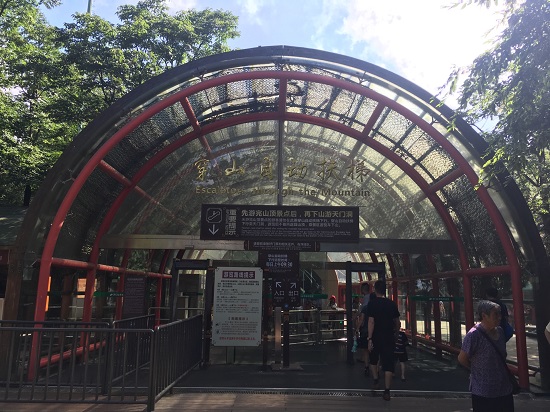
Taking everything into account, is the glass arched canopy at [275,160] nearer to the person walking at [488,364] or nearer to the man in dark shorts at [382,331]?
the man in dark shorts at [382,331]

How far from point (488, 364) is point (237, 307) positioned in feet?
18.9

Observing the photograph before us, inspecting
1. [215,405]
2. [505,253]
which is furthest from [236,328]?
[505,253]

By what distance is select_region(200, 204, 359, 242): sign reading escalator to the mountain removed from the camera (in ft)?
31.4

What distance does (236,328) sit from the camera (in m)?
8.87

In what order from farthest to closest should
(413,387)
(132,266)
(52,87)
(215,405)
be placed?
(52,87) < (132,266) < (413,387) < (215,405)

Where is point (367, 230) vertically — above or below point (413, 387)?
above

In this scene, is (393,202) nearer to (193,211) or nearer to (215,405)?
(193,211)

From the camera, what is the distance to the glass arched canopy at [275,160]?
909cm

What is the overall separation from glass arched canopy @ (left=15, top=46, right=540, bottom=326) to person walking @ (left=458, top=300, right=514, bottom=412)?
530 centimetres

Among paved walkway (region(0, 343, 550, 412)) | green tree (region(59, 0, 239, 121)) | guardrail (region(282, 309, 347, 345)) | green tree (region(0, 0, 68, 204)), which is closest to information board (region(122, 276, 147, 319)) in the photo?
paved walkway (region(0, 343, 550, 412))

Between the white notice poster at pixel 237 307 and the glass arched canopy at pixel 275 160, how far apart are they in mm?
1329

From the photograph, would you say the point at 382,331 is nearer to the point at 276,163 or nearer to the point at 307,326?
the point at 276,163

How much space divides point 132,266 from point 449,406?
352 inches

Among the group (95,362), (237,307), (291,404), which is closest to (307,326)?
(237,307)
